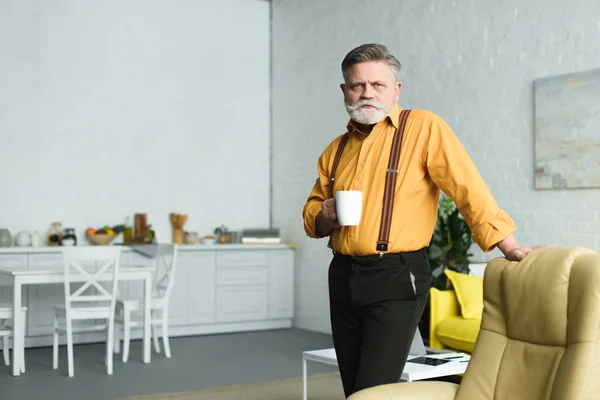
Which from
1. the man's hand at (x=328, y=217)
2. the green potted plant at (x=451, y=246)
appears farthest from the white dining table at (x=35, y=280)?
the man's hand at (x=328, y=217)

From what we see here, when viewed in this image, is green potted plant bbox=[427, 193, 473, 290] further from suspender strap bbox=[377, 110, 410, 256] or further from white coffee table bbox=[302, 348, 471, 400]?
suspender strap bbox=[377, 110, 410, 256]

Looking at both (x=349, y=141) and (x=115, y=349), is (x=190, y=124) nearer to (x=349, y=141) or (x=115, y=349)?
(x=115, y=349)

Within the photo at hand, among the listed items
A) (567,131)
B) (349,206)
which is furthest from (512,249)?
(567,131)

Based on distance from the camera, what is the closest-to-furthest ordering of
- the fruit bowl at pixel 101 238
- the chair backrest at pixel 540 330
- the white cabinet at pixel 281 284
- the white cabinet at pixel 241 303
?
the chair backrest at pixel 540 330
the fruit bowl at pixel 101 238
the white cabinet at pixel 241 303
the white cabinet at pixel 281 284

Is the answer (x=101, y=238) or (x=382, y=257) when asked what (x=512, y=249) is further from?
(x=101, y=238)

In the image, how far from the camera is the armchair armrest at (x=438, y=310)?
4.97m

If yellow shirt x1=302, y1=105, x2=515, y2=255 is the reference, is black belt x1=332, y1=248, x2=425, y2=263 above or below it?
below

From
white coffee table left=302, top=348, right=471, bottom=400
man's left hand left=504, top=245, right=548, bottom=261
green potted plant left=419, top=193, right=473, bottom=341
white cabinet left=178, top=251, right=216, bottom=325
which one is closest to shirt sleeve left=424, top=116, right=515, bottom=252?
man's left hand left=504, top=245, right=548, bottom=261

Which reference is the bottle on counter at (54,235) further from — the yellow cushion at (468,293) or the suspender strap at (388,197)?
the suspender strap at (388,197)

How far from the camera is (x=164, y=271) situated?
695cm

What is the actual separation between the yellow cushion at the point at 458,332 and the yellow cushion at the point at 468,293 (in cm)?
7

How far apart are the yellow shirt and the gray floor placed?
9.27ft

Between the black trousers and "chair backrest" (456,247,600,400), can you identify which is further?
the black trousers

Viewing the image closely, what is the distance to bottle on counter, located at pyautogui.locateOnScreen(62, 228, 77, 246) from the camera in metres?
6.70
